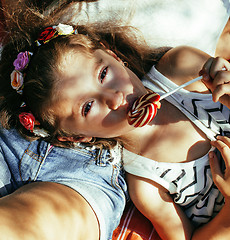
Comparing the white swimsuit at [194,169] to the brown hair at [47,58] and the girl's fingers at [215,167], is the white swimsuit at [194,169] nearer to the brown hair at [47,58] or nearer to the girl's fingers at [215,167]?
the girl's fingers at [215,167]

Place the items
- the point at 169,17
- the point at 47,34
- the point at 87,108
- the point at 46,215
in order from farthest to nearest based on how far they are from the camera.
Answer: the point at 169,17
the point at 47,34
the point at 87,108
the point at 46,215

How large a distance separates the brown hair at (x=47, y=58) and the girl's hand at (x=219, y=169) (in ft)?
1.57

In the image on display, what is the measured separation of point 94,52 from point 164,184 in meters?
0.66

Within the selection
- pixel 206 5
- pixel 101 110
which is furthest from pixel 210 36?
pixel 101 110

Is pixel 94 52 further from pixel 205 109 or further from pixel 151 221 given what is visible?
pixel 151 221

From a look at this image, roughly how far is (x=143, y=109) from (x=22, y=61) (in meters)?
0.55

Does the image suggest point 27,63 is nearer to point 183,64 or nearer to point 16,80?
point 16,80

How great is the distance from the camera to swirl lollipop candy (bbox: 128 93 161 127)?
3.45ft

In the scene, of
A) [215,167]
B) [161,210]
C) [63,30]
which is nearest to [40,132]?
[63,30]

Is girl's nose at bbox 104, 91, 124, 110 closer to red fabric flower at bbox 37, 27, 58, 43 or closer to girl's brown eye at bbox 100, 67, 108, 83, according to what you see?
girl's brown eye at bbox 100, 67, 108, 83

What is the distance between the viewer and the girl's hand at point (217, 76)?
1.05m

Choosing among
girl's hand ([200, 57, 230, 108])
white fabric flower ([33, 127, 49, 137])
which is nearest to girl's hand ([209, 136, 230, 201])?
girl's hand ([200, 57, 230, 108])

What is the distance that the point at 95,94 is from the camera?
109 cm

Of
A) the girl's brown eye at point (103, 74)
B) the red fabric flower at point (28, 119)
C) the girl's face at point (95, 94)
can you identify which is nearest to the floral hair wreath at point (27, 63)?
the red fabric flower at point (28, 119)
